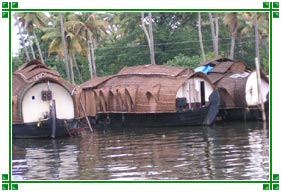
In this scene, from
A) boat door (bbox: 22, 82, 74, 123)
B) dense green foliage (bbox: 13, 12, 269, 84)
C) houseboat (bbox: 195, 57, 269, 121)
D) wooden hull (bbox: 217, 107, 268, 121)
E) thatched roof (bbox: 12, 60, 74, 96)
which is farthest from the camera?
dense green foliage (bbox: 13, 12, 269, 84)

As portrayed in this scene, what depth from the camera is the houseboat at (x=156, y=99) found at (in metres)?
15.4

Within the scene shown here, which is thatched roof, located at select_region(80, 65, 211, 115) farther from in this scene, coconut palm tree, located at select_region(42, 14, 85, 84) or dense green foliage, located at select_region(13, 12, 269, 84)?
coconut palm tree, located at select_region(42, 14, 85, 84)

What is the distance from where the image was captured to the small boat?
13141 mm

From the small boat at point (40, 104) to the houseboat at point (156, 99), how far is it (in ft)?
9.17

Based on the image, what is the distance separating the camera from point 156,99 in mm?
15617

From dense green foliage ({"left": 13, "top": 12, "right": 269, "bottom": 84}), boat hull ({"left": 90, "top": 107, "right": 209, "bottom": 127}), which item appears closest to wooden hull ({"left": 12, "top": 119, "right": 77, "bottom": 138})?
boat hull ({"left": 90, "top": 107, "right": 209, "bottom": 127})

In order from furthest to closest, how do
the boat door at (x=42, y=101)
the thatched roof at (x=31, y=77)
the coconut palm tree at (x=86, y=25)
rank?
the coconut palm tree at (x=86, y=25)
the boat door at (x=42, y=101)
the thatched roof at (x=31, y=77)

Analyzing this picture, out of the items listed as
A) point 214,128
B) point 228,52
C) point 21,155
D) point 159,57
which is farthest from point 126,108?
point 228,52

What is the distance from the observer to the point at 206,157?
859cm

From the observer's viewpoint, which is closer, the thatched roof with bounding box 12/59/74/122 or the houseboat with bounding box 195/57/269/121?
the thatched roof with bounding box 12/59/74/122

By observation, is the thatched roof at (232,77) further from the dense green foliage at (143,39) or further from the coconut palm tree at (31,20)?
the coconut palm tree at (31,20)

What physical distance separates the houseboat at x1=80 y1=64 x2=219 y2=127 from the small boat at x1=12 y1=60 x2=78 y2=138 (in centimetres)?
280

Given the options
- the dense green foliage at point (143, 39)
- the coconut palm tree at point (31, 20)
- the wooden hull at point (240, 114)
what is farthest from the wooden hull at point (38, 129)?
the wooden hull at point (240, 114)

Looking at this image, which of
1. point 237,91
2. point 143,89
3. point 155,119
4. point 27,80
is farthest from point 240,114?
point 27,80
